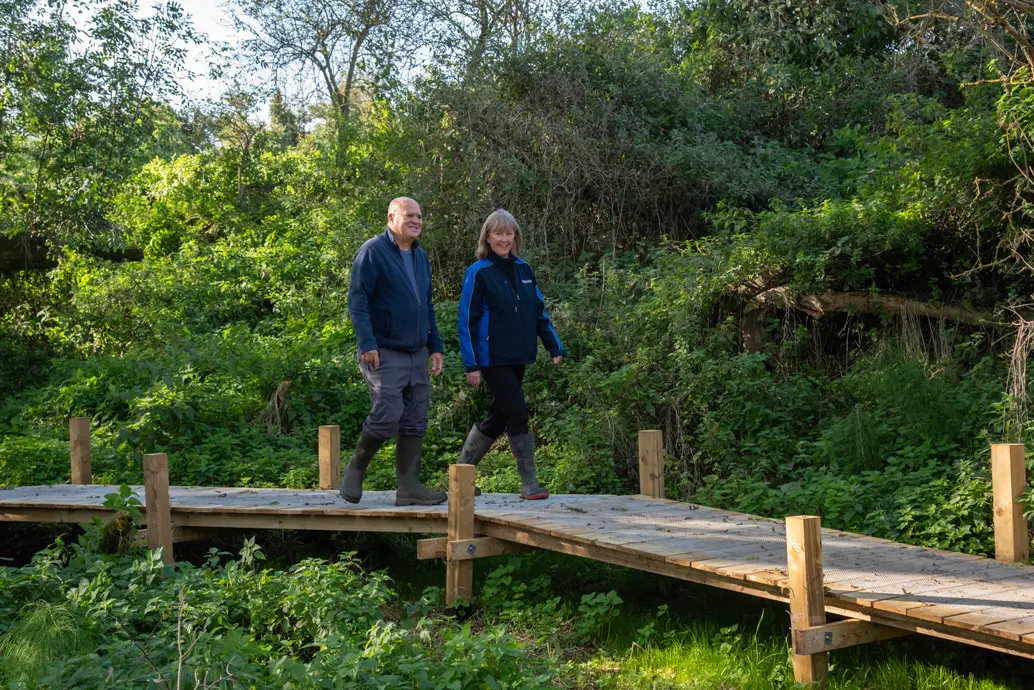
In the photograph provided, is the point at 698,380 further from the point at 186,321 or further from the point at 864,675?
the point at 186,321

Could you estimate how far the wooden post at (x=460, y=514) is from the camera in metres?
6.45

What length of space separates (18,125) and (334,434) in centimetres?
824

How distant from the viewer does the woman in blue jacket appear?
6812 millimetres

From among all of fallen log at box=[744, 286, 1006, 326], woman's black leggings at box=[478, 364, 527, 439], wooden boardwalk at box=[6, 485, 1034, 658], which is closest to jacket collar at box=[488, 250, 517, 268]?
woman's black leggings at box=[478, 364, 527, 439]

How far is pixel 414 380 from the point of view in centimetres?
668

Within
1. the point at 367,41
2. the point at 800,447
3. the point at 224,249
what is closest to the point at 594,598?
the point at 800,447

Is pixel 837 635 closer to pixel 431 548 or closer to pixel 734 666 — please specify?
pixel 734 666

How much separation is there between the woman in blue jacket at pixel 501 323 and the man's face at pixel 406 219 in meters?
0.48

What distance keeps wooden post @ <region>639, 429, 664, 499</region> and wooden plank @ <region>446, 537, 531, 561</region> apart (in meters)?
1.50

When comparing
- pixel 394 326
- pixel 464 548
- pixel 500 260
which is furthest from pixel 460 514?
pixel 500 260

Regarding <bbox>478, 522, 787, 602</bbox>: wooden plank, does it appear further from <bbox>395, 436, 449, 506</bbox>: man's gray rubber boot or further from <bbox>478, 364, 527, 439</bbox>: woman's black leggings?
<bbox>478, 364, 527, 439</bbox>: woman's black leggings

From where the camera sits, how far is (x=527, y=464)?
717 cm

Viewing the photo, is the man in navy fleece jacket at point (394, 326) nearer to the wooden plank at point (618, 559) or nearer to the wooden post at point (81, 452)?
the wooden plank at point (618, 559)

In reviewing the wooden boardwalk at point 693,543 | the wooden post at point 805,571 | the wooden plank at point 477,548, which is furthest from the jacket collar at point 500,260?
the wooden post at point 805,571
